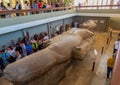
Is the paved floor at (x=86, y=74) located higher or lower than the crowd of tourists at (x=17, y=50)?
lower

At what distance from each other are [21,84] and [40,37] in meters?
3.67

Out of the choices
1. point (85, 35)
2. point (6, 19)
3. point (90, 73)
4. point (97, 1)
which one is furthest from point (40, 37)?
point (97, 1)

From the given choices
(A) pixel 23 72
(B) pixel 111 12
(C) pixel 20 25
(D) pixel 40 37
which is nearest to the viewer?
(A) pixel 23 72

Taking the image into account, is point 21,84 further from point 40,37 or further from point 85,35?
point 40,37

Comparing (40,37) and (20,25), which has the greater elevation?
(20,25)

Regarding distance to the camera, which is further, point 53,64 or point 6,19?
point 6,19

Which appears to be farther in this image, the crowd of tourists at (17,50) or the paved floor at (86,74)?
the crowd of tourists at (17,50)

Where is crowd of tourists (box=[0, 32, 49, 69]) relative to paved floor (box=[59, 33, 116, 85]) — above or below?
above

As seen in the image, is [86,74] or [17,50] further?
[17,50]

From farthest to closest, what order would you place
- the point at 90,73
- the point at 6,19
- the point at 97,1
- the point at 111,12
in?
the point at 97,1
the point at 111,12
the point at 6,19
the point at 90,73

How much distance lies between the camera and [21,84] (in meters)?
2.07

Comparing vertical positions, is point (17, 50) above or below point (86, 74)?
above

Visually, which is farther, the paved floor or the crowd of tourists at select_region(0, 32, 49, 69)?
the crowd of tourists at select_region(0, 32, 49, 69)

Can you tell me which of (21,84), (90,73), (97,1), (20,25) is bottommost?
(90,73)
